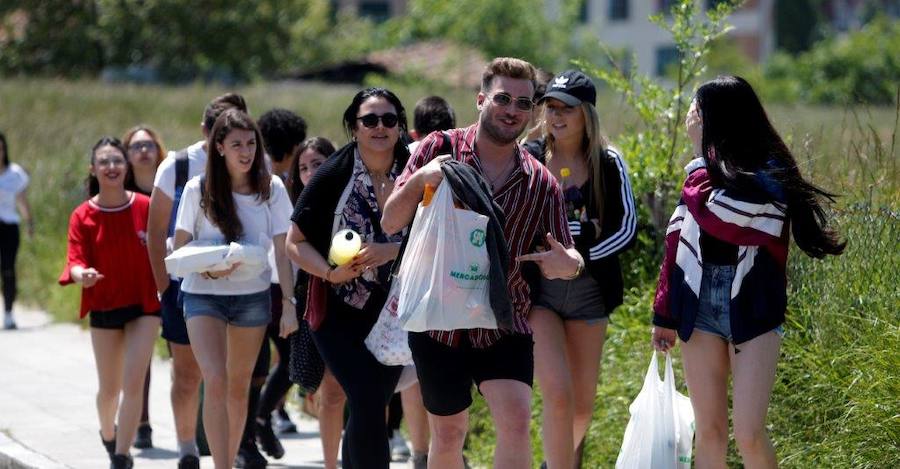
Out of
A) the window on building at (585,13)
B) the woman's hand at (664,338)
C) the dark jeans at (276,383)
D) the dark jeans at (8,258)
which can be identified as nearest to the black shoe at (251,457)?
the dark jeans at (276,383)

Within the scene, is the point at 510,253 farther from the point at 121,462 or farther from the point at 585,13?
the point at 585,13

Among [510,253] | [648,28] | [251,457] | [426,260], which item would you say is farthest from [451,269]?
[648,28]

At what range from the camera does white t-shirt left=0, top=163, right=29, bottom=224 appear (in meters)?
13.1

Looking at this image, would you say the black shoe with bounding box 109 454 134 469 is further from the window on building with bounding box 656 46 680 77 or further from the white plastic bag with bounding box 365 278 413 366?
the window on building with bounding box 656 46 680 77

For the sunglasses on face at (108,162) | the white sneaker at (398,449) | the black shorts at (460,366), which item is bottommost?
the white sneaker at (398,449)

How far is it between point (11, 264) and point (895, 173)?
31.0ft

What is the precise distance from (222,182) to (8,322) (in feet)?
24.6

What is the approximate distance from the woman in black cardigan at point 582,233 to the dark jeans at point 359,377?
730 mm

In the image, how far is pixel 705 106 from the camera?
528 cm

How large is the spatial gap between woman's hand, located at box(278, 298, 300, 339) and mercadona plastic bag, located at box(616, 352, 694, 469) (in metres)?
1.72

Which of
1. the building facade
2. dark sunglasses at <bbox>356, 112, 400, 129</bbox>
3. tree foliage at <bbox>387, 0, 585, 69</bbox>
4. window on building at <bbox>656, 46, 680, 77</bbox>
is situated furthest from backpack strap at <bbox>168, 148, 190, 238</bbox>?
window on building at <bbox>656, 46, 680, 77</bbox>

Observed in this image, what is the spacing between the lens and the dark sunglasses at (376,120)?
5.81 metres

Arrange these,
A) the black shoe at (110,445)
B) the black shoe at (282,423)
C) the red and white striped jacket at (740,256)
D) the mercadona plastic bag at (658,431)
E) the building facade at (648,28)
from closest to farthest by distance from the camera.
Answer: the red and white striped jacket at (740,256), the mercadona plastic bag at (658,431), the black shoe at (110,445), the black shoe at (282,423), the building facade at (648,28)

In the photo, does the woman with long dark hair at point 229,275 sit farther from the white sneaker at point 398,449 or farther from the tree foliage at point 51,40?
the tree foliage at point 51,40
